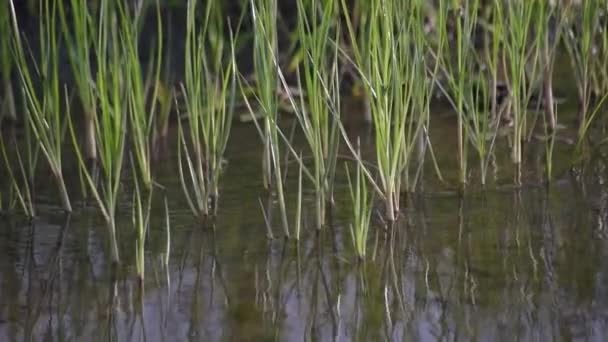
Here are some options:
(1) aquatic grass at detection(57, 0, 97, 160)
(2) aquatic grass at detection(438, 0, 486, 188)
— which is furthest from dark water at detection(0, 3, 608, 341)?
(1) aquatic grass at detection(57, 0, 97, 160)

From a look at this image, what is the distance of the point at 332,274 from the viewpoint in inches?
85.1

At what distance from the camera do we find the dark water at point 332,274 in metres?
1.94

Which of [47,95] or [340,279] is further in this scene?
[47,95]

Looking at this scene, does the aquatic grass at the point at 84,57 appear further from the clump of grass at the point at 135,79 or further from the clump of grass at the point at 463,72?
the clump of grass at the point at 463,72

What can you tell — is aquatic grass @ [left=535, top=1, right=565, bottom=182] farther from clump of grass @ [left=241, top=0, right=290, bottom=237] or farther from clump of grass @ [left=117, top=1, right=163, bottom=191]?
clump of grass @ [left=117, top=1, right=163, bottom=191]

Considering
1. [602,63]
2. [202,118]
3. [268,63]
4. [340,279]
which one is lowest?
[340,279]

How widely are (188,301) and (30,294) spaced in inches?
12.9

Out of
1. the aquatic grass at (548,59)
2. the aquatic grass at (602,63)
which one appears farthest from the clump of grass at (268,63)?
the aquatic grass at (602,63)

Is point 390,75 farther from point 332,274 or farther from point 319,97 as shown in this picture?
point 332,274

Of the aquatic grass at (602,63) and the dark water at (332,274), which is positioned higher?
the aquatic grass at (602,63)

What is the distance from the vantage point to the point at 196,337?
1929 mm

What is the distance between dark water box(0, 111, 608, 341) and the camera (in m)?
1.94

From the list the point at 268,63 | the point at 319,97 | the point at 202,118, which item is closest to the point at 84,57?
the point at 202,118

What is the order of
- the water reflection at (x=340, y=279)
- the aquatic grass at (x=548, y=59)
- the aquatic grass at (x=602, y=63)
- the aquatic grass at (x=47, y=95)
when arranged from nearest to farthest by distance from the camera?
the water reflection at (x=340, y=279) < the aquatic grass at (x=47, y=95) < the aquatic grass at (x=548, y=59) < the aquatic grass at (x=602, y=63)
